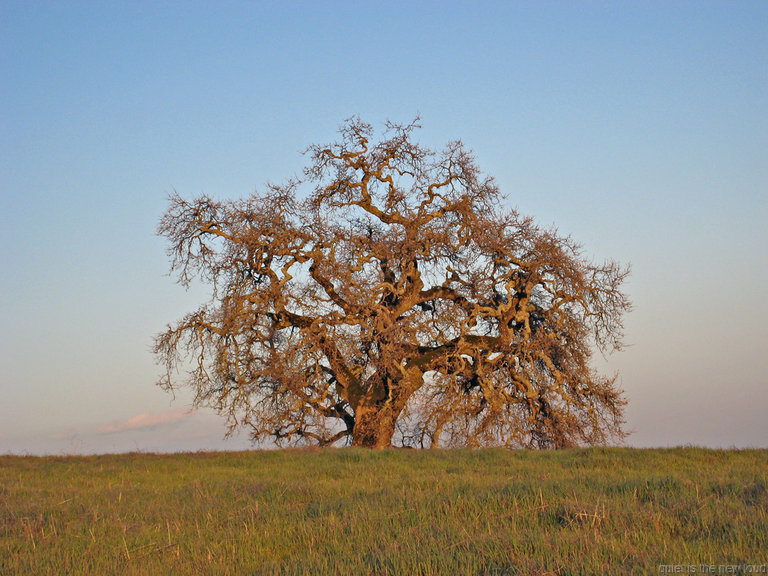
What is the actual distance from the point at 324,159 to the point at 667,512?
18.5 meters

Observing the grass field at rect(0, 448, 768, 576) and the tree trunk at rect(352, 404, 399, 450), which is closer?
the grass field at rect(0, 448, 768, 576)

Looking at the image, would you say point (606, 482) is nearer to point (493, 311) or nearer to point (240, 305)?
point (493, 311)

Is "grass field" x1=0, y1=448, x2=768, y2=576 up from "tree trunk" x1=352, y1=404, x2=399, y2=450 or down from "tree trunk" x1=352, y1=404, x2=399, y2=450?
down

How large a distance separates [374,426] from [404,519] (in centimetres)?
1243

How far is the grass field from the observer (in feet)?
21.7

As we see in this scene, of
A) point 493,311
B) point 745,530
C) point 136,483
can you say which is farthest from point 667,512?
point 493,311

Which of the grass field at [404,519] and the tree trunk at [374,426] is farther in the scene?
the tree trunk at [374,426]

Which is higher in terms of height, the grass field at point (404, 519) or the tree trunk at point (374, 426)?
the tree trunk at point (374, 426)

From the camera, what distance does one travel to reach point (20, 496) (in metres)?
11.9

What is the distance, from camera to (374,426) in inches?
824

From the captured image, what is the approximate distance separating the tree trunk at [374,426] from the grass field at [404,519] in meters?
6.63

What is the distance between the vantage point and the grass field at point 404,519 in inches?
261

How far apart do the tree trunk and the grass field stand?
6635 mm

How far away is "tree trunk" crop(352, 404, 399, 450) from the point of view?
2108 centimetres
